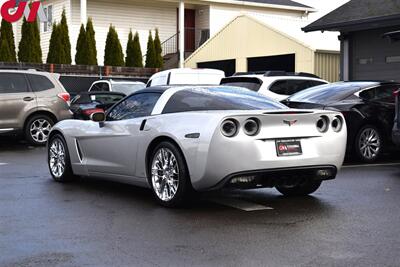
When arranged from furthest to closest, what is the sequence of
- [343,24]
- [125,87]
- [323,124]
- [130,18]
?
[130,18], [125,87], [343,24], [323,124]

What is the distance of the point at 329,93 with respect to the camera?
457 inches

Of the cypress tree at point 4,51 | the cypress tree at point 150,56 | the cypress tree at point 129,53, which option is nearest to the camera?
the cypress tree at point 4,51

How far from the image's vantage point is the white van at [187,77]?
53.6 feet

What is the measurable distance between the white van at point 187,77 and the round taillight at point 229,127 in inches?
376

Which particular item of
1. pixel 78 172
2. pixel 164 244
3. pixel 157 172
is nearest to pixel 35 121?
pixel 78 172

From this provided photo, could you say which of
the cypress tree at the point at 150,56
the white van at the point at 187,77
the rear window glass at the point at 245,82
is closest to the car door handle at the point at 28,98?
the white van at the point at 187,77

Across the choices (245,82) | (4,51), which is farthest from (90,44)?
(245,82)

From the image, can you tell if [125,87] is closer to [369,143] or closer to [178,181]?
[369,143]

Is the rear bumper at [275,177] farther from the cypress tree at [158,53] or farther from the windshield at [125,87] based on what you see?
the cypress tree at [158,53]

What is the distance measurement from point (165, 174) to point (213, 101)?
1.07 meters

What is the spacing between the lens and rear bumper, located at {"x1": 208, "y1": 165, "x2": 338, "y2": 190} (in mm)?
6695

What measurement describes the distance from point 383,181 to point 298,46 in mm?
16049

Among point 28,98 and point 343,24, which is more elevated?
point 343,24

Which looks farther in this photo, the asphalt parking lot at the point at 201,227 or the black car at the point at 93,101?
the black car at the point at 93,101
